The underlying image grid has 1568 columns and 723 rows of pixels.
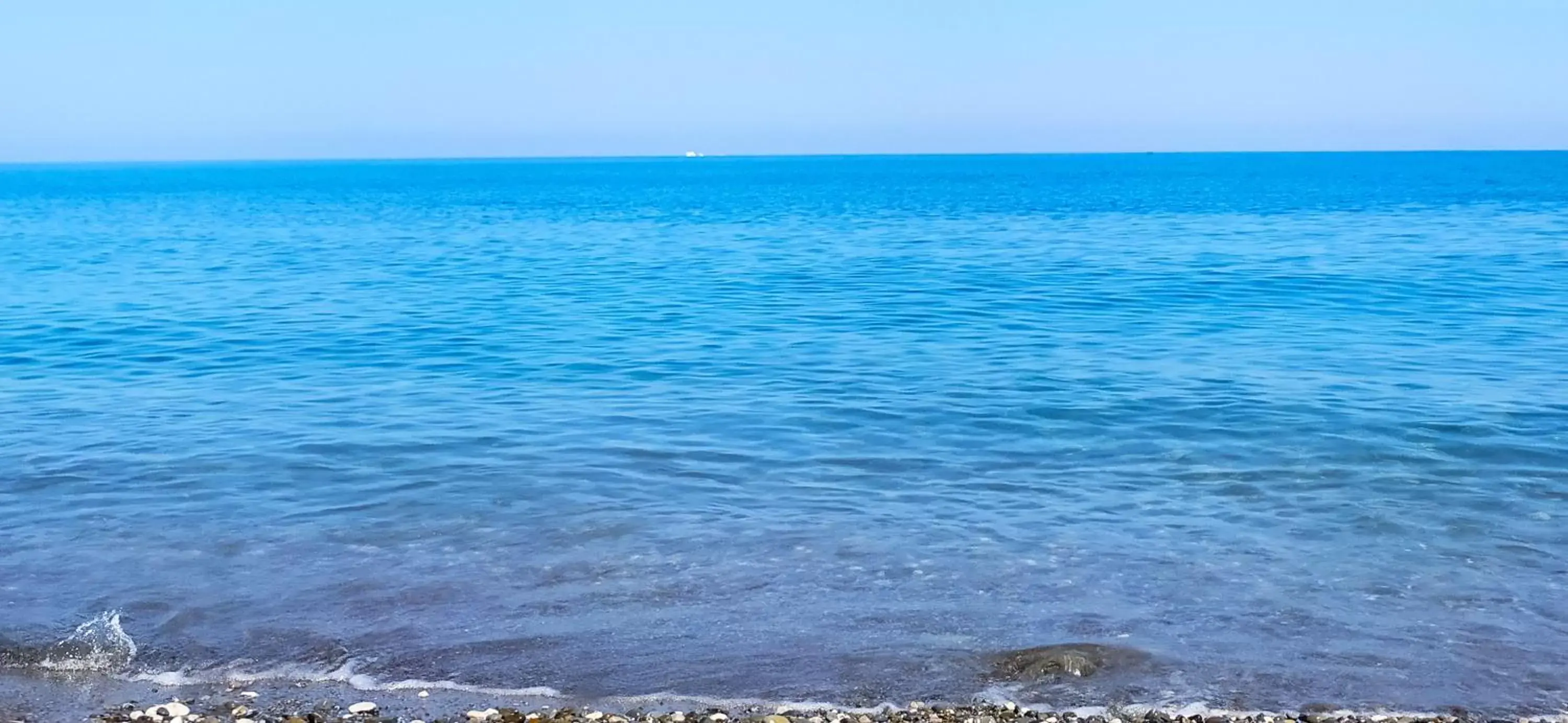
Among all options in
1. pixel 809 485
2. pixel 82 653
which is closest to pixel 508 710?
pixel 82 653

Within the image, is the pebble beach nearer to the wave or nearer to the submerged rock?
the submerged rock

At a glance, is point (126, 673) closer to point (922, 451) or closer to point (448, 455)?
point (448, 455)

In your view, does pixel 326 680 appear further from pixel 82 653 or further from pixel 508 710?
pixel 82 653

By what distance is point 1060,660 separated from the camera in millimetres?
11273

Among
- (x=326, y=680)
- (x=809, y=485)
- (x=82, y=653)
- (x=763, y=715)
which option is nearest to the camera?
(x=763, y=715)

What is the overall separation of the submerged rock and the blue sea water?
20cm

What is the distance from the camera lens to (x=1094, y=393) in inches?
892

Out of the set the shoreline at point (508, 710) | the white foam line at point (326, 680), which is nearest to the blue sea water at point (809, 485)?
the white foam line at point (326, 680)

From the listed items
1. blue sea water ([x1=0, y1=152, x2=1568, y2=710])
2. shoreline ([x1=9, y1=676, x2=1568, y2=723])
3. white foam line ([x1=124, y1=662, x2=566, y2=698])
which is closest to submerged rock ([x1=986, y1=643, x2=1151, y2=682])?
blue sea water ([x1=0, y1=152, x2=1568, y2=710])

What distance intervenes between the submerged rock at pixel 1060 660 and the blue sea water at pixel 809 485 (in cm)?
20

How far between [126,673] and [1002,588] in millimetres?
7665

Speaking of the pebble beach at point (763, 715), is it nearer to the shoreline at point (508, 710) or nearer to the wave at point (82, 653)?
the shoreline at point (508, 710)

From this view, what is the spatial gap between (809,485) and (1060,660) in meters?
6.05

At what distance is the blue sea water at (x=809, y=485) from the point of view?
38.2ft
